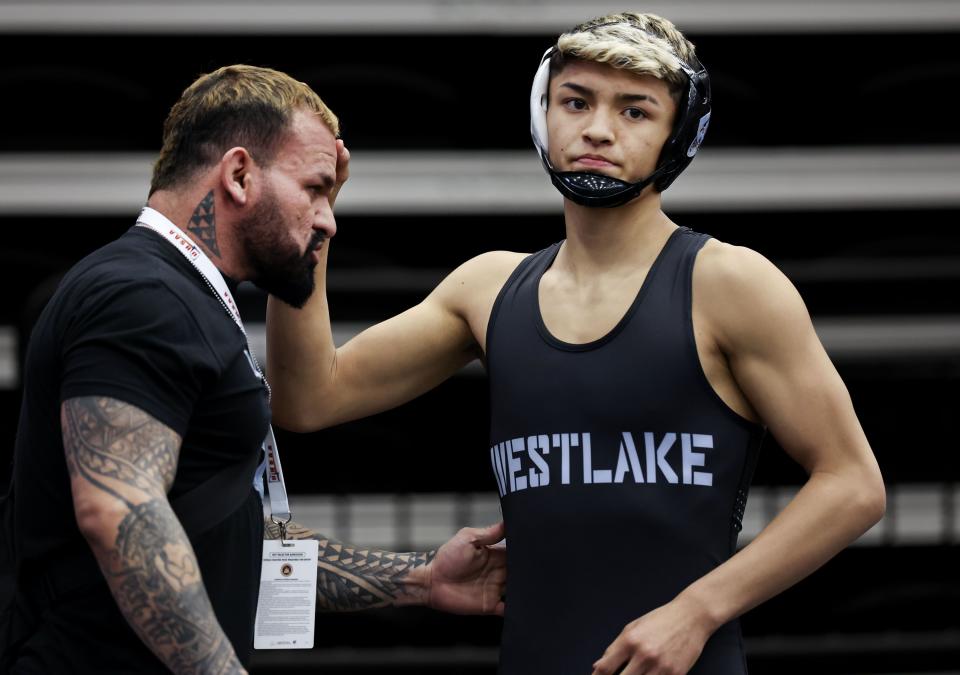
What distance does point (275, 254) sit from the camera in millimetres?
3057

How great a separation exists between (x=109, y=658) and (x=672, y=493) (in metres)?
1.15

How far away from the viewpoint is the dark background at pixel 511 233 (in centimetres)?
563

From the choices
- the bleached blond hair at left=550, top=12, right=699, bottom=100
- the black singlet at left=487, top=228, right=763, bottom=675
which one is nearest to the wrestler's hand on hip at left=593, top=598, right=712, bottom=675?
the black singlet at left=487, top=228, right=763, bottom=675

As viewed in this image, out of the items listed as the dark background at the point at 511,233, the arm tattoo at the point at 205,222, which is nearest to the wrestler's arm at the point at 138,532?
the arm tattoo at the point at 205,222

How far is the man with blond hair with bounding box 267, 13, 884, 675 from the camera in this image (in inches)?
122

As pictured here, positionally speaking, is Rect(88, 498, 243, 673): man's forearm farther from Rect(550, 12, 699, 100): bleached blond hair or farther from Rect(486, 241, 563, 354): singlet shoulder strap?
Rect(550, 12, 699, 100): bleached blond hair

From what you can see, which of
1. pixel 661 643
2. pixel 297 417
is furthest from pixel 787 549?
pixel 297 417

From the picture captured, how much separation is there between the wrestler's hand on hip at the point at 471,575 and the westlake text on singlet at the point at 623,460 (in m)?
0.39

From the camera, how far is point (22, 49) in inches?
227

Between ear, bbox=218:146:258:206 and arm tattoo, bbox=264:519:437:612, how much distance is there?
0.96 metres

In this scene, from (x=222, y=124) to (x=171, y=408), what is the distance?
0.62 meters

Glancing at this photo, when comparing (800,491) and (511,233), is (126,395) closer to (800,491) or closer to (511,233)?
(800,491)

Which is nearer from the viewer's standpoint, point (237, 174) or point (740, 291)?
point (237, 174)

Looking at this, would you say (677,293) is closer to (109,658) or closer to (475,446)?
(109,658)
